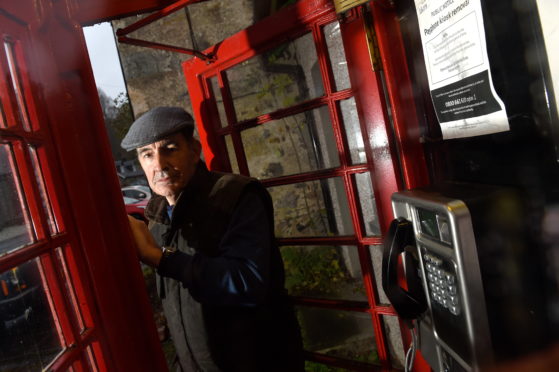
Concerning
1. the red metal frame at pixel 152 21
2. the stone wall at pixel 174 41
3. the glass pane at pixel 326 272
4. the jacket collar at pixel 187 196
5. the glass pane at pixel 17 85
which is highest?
the stone wall at pixel 174 41

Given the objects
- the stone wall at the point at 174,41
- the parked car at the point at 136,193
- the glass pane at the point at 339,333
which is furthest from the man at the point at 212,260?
the parked car at the point at 136,193

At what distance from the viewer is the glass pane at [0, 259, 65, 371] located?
78 centimetres

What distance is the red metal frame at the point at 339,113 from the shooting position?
1.52 m

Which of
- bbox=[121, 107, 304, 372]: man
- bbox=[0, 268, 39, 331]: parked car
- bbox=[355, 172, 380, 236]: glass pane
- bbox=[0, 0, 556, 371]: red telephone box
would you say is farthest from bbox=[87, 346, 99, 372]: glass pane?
bbox=[355, 172, 380, 236]: glass pane

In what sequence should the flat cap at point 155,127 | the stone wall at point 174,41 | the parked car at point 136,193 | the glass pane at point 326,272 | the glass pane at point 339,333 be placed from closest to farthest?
the flat cap at point 155,127 < the glass pane at point 326,272 < the glass pane at point 339,333 < the stone wall at point 174,41 < the parked car at point 136,193

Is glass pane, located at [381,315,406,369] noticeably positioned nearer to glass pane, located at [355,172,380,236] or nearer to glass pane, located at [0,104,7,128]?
glass pane, located at [355,172,380,236]

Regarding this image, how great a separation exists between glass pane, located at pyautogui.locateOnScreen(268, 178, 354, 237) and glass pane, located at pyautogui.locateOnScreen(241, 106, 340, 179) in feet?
0.52

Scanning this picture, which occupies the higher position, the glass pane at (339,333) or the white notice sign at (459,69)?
the white notice sign at (459,69)

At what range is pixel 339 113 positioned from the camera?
178cm

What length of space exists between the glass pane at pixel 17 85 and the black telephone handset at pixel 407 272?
118 centimetres

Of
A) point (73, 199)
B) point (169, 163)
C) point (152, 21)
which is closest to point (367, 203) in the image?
point (169, 163)

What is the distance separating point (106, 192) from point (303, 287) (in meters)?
1.91

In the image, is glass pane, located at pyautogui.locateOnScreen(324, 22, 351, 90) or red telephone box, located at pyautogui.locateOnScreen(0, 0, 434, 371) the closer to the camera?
red telephone box, located at pyautogui.locateOnScreen(0, 0, 434, 371)

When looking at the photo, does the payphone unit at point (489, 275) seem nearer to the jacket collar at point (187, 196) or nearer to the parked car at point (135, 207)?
the jacket collar at point (187, 196)
